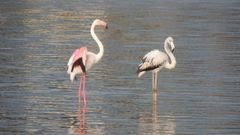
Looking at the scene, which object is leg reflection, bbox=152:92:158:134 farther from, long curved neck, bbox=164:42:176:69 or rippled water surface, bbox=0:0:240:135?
long curved neck, bbox=164:42:176:69

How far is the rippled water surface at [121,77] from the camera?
1498 cm

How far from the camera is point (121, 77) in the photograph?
67.6ft

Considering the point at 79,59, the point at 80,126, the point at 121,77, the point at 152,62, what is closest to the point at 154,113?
the point at 80,126

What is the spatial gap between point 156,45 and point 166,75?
20.2 ft

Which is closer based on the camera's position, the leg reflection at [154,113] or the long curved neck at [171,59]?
the leg reflection at [154,113]

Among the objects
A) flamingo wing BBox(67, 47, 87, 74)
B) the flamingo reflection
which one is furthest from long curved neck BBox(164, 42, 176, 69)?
the flamingo reflection

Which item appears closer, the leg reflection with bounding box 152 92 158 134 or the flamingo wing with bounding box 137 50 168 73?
the leg reflection with bounding box 152 92 158 134

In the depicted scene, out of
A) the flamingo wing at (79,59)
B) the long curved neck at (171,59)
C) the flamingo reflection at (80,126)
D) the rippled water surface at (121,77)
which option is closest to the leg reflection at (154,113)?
the rippled water surface at (121,77)

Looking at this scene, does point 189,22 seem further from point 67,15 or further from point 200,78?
point 200,78

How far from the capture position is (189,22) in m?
35.8

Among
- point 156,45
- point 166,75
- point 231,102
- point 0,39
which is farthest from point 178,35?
point 231,102

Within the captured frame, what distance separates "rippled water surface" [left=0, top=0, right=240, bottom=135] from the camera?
49.2ft

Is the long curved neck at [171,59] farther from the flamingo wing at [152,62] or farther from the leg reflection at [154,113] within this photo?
the leg reflection at [154,113]

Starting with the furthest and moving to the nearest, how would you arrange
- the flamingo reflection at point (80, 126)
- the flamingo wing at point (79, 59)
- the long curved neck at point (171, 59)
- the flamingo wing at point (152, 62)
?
the long curved neck at point (171, 59), the flamingo wing at point (152, 62), the flamingo wing at point (79, 59), the flamingo reflection at point (80, 126)
